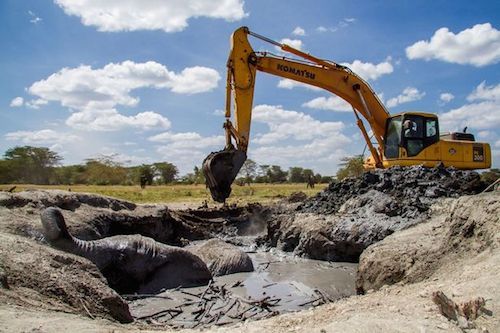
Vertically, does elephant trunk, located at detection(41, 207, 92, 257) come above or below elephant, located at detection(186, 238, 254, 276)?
above

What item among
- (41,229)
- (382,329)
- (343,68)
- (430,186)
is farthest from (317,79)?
(382,329)

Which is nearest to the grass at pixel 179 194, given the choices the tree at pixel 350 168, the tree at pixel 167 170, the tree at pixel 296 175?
the tree at pixel 350 168

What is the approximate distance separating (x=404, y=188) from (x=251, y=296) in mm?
6651

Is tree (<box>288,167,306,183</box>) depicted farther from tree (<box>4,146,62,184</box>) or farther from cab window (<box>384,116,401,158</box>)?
cab window (<box>384,116,401,158</box>)

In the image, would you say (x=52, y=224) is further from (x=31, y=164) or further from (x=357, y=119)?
(x=31, y=164)

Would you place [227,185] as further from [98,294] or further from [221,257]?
[98,294]

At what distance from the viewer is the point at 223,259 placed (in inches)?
412

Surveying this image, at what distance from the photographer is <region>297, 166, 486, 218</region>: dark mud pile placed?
40.8 feet

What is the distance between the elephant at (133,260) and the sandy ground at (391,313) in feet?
9.11

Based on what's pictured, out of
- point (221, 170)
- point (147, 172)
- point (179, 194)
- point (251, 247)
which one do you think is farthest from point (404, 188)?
point (147, 172)

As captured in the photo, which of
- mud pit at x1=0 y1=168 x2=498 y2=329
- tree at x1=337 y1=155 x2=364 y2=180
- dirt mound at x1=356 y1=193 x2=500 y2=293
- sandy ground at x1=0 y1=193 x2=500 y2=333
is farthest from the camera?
tree at x1=337 y1=155 x2=364 y2=180

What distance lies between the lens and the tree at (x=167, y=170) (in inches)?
2322

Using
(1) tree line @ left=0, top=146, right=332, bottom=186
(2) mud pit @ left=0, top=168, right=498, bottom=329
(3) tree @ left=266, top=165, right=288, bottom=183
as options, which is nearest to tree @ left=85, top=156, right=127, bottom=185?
(1) tree line @ left=0, top=146, right=332, bottom=186

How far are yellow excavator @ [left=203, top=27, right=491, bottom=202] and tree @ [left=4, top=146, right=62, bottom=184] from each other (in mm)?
41041
